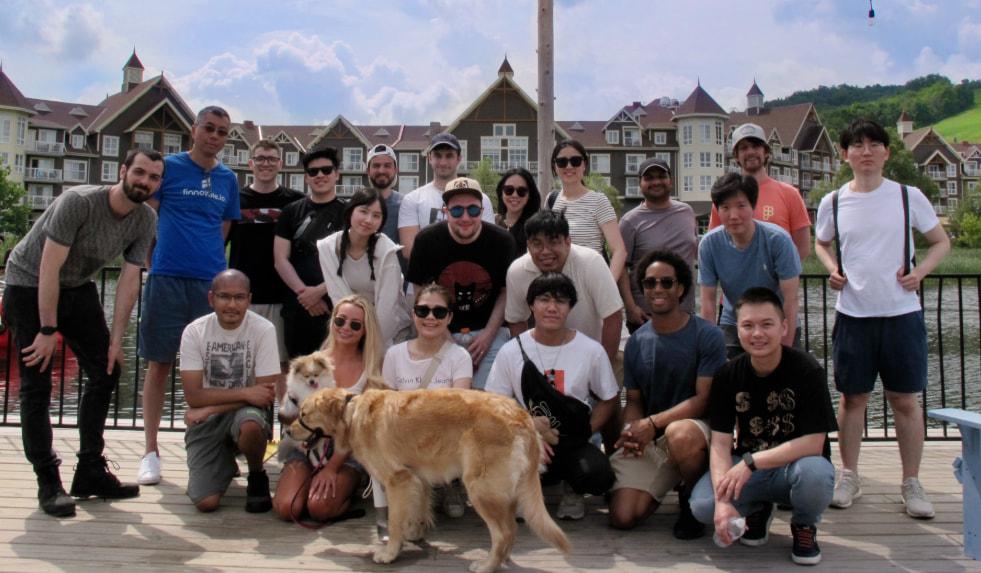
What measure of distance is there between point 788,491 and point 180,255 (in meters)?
4.04

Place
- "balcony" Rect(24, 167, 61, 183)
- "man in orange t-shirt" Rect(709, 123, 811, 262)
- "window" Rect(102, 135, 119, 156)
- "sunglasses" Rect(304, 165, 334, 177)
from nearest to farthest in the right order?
1. "man in orange t-shirt" Rect(709, 123, 811, 262)
2. "sunglasses" Rect(304, 165, 334, 177)
3. "window" Rect(102, 135, 119, 156)
4. "balcony" Rect(24, 167, 61, 183)

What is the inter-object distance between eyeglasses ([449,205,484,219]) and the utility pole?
1.61 meters

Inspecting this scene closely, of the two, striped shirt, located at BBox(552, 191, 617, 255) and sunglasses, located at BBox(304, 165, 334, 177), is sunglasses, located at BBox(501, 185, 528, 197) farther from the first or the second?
sunglasses, located at BBox(304, 165, 334, 177)

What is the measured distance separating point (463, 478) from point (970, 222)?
64.9 metres

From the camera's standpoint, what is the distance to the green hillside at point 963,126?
105m

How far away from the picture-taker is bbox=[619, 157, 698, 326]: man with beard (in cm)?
532

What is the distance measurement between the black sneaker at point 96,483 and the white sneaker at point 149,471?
262 mm

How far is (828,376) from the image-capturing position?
36.6 ft

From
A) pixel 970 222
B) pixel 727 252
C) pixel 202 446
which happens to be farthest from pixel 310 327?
pixel 970 222

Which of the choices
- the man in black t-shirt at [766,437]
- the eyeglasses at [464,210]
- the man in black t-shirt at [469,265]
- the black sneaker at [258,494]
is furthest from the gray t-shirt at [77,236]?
the man in black t-shirt at [766,437]

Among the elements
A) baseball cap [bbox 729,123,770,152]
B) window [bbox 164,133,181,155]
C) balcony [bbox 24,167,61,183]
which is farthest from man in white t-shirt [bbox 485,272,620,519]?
balcony [bbox 24,167,61,183]

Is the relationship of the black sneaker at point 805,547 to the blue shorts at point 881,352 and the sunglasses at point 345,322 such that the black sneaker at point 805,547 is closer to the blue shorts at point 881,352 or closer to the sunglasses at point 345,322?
the blue shorts at point 881,352

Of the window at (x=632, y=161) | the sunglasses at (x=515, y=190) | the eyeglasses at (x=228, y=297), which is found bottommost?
the eyeglasses at (x=228, y=297)

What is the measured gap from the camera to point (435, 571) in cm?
345
